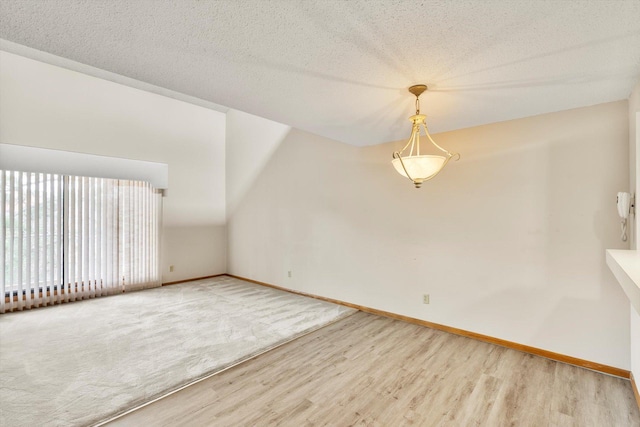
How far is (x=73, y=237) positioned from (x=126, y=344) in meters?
2.53

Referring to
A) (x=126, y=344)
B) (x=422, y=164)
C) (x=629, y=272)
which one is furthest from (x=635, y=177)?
(x=126, y=344)

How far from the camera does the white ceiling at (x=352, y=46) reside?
137 cm

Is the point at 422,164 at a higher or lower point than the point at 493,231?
higher

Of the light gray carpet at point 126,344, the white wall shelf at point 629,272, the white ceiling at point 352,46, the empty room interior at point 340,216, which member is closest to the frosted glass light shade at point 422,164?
the empty room interior at point 340,216

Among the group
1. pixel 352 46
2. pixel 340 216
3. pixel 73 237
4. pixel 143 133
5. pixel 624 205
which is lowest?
pixel 73 237

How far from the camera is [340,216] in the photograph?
4.54m

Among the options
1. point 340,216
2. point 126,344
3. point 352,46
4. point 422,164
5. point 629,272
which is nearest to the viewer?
point 629,272

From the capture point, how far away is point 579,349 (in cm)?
272

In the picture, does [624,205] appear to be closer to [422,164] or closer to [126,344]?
[422,164]

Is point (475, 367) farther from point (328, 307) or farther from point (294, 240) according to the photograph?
point (294, 240)

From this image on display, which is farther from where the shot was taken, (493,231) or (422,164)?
(493,231)

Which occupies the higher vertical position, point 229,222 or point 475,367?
point 229,222

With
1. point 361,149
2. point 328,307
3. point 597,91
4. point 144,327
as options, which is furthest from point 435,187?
point 144,327

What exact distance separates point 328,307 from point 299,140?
9.15 feet
